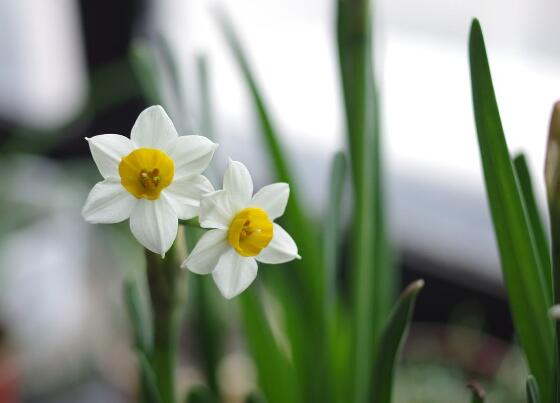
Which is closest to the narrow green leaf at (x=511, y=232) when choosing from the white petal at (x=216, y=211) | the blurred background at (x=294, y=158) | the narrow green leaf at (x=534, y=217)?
the narrow green leaf at (x=534, y=217)

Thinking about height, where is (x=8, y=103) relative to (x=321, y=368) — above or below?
above

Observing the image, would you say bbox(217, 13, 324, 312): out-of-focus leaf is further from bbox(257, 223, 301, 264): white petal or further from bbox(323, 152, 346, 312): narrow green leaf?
bbox(257, 223, 301, 264): white petal

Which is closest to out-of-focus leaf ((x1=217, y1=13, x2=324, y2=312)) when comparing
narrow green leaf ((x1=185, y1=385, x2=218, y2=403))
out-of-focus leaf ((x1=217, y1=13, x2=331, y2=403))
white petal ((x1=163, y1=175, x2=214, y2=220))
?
out-of-focus leaf ((x1=217, y1=13, x2=331, y2=403))

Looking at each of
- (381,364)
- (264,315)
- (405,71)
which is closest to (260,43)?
(405,71)

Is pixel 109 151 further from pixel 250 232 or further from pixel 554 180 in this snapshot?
pixel 554 180

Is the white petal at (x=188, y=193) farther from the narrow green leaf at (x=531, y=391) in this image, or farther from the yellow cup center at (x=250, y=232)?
the narrow green leaf at (x=531, y=391)

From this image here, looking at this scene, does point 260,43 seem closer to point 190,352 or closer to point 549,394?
point 190,352
